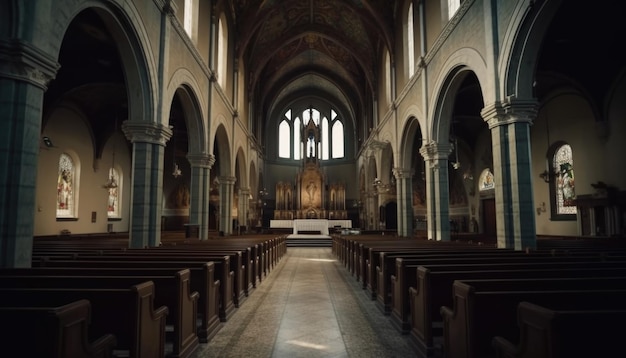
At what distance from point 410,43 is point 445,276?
48.2 feet

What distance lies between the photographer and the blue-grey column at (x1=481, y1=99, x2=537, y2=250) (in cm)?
784

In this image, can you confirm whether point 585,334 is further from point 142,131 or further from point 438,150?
point 438,150

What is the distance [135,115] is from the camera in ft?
30.4

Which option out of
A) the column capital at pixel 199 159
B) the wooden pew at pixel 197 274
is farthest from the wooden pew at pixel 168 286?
the column capital at pixel 199 159

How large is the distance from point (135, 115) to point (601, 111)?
15.4 metres

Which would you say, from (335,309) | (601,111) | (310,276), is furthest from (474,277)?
(601,111)

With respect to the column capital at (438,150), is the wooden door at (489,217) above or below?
below

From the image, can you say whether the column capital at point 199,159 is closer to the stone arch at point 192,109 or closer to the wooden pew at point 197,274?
the stone arch at point 192,109

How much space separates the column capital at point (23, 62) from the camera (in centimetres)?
462

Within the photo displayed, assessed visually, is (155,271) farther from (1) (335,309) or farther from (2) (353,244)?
(2) (353,244)

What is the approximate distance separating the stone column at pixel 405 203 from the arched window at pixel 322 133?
17.7m

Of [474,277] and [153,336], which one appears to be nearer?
[153,336]

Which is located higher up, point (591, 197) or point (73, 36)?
point (73, 36)

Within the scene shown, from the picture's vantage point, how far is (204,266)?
4371 mm
